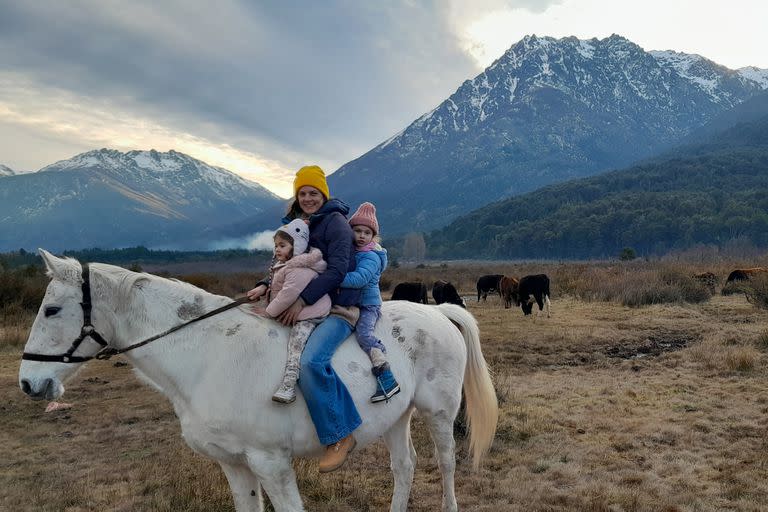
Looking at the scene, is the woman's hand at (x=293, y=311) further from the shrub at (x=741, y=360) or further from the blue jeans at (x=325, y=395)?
the shrub at (x=741, y=360)

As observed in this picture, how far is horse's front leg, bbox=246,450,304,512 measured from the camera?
285 centimetres

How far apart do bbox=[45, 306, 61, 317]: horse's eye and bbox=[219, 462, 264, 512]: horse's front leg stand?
1.43m

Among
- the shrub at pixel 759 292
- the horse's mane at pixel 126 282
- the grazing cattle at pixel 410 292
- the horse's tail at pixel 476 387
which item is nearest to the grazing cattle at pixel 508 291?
the grazing cattle at pixel 410 292

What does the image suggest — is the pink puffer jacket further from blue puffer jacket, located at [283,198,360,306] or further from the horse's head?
the horse's head

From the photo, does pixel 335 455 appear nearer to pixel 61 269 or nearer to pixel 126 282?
pixel 126 282

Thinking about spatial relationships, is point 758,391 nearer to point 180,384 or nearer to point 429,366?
point 429,366

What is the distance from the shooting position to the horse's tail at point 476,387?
4.39 metres

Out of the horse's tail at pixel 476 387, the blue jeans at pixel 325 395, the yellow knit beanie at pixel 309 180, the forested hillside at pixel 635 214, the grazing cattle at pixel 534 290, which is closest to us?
the blue jeans at pixel 325 395

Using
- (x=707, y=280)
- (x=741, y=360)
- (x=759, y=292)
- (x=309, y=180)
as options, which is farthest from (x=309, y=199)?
(x=707, y=280)

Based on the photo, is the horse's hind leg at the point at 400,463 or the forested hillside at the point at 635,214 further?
the forested hillside at the point at 635,214

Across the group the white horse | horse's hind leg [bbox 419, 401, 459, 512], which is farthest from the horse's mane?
horse's hind leg [bbox 419, 401, 459, 512]

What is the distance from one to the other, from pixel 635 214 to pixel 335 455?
109 meters

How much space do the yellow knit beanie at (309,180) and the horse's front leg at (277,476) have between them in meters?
1.85

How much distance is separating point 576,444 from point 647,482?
3.85 ft
